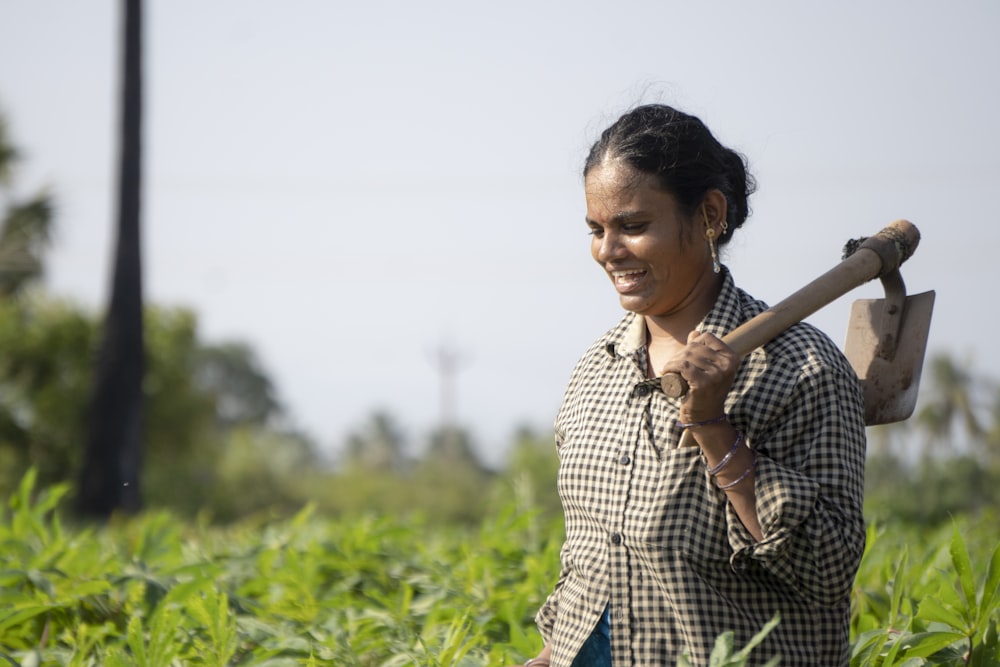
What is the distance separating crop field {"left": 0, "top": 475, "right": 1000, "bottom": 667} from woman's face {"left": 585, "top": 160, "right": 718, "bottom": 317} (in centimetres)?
65

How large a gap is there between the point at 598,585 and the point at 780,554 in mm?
384

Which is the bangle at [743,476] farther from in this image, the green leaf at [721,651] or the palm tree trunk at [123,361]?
the palm tree trunk at [123,361]

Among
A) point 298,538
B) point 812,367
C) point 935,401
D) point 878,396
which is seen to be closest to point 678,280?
point 812,367

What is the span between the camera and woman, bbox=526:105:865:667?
6.77 ft

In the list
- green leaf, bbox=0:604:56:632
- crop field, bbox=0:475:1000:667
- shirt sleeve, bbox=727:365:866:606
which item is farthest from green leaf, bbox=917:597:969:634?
green leaf, bbox=0:604:56:632

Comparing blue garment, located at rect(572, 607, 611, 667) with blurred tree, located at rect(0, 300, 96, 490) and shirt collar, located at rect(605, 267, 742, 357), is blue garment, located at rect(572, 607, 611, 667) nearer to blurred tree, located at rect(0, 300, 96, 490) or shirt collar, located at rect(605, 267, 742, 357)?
shirt collar, located at rect(605, 267, 742, 357)

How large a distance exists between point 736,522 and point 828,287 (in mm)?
480

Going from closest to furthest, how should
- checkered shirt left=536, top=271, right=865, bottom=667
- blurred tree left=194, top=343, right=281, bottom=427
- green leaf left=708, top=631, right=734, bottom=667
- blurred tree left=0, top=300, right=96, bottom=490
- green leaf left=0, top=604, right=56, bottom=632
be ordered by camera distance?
green leaf left=708, top=631, right=734, bottom=667 < checkered shirt left=536, top=271, right=865, bottom=667 < green leaf left=0, top=604, right=56, bottom=632 < blurred tree left=0, top=300, right=96, bottom=490 < blurred tree left=194, top=343, right=281, bottom=427

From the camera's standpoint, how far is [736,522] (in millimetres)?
2100

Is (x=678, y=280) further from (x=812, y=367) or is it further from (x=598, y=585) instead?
(x=598, y=585)

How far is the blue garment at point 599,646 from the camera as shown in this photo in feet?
7.50

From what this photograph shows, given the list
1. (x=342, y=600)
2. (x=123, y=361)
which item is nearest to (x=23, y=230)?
(x=123, y=361)

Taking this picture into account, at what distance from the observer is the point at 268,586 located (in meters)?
3.72

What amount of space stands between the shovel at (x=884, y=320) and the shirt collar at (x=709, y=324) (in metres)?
0.08
